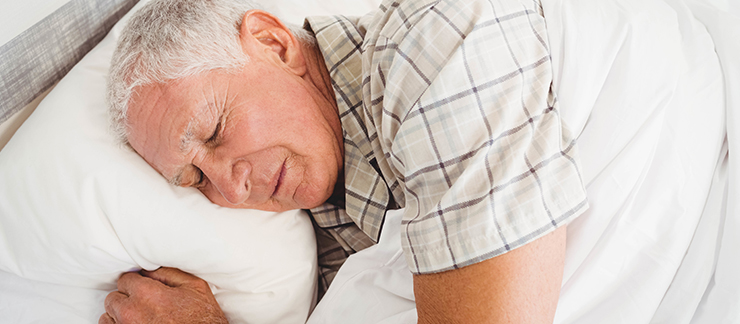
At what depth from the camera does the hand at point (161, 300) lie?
1.06m

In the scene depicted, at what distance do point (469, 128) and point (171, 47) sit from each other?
1.98 ft

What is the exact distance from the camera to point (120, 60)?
1.01 m

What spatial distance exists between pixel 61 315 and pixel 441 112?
3.09ft

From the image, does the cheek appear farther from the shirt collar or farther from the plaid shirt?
the plaid shirt

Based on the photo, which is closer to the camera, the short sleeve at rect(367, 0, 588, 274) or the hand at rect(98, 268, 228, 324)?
the short sleeve at rect(367, 0, 588, 274)

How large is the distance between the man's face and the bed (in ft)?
0.35

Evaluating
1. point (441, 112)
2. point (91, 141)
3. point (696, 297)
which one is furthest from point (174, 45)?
point (696, 297)

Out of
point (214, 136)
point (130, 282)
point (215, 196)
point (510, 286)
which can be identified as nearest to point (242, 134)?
point (214, 136)

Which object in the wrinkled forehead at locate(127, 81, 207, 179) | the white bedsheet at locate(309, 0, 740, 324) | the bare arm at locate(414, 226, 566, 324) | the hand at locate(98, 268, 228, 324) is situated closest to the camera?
the bare arm at locate(414, 226, 566, 324)

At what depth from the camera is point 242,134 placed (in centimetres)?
98

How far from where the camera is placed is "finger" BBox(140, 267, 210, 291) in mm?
1141

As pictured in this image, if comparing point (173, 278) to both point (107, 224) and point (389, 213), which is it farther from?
point (389, 213)

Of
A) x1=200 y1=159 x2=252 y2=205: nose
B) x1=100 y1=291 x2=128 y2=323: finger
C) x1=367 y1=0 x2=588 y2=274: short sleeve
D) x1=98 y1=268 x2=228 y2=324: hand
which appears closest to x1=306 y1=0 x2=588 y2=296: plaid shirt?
x1=367 y1=0 x2=588 y2=274: short sleeve

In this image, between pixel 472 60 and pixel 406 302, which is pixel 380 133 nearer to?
pixel 472 60
